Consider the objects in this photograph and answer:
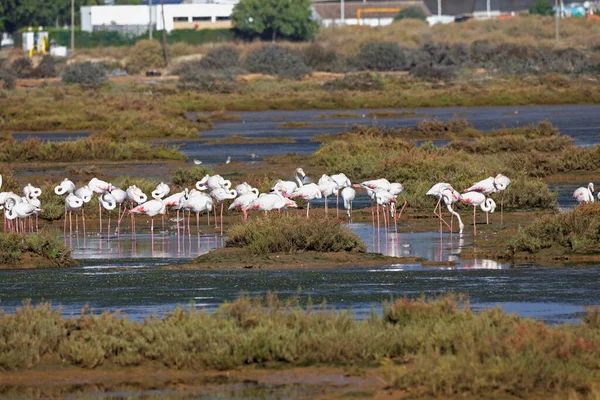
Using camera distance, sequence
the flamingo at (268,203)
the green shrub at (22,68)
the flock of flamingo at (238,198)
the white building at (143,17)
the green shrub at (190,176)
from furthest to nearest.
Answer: the white building at (143,17) → the green shrub at (22,68) → the green shrub at (190,176) → the flock of flamingo at (238,198) → the flamingo at (268,203)

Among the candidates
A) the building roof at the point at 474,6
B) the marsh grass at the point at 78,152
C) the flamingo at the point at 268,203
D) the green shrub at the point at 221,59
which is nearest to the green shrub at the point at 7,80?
the green shrub at the point at 221,59

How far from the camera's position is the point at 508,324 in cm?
1177

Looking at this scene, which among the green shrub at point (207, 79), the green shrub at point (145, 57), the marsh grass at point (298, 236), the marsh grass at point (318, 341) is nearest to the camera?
the marsh grass at point (318, 341)

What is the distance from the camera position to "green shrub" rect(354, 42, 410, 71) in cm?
10188

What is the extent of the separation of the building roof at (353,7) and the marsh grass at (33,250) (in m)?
126

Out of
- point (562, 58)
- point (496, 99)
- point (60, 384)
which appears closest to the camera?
point (60, 384)

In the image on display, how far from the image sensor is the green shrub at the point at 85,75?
88875 millimetres

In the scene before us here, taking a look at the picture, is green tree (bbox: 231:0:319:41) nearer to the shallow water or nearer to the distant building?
the distant building

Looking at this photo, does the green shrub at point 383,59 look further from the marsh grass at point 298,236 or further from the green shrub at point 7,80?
the marsh grass at point 298,236

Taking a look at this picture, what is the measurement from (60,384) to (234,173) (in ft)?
75.8

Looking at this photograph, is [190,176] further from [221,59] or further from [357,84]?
[221,59]

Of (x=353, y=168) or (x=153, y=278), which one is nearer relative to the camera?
(x=153, y=278)

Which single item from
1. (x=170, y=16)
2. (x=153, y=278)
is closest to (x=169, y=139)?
(x=153, y=278)

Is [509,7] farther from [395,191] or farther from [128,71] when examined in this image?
[395,191]
